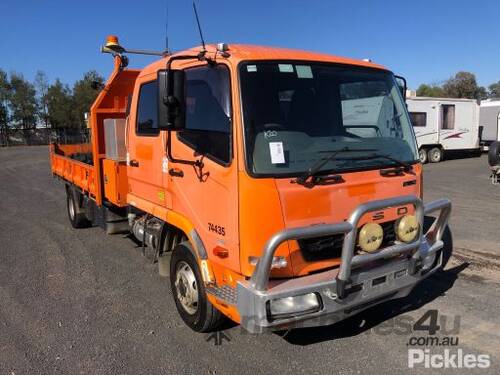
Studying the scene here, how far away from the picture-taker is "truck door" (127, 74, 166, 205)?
15.0ft

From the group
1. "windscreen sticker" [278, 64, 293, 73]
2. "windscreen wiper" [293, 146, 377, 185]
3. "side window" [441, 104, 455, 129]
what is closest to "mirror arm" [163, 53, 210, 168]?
"windscreen sticker" [278, 64, 293, 73]

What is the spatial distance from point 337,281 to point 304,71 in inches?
67.0

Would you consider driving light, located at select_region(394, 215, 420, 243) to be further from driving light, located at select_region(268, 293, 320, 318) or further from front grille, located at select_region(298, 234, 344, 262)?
driving light, located at select_region(268, 293, 320, 318)

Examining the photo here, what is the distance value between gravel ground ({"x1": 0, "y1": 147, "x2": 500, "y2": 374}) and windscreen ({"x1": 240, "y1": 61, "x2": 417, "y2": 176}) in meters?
1.53

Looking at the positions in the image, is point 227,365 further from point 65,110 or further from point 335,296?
point 65,110

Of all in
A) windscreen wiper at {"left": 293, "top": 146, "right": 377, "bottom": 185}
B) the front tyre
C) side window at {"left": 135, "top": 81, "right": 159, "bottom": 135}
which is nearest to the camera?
windscreen wiper at {"left": 293, "top": 146, "right": 377, "bottom": 185}

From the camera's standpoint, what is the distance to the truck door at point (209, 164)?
3434mm

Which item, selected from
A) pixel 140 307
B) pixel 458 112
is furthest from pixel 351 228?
pixel 458 112

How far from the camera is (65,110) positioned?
5916 cm

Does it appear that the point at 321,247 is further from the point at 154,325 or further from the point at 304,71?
the point at 154,325

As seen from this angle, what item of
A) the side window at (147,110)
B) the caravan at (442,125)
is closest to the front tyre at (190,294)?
the side window at (147,110)

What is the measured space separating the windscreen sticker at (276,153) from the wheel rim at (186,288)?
1.38 m

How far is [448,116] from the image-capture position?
22.0 metres

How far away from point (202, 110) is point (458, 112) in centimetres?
2131
